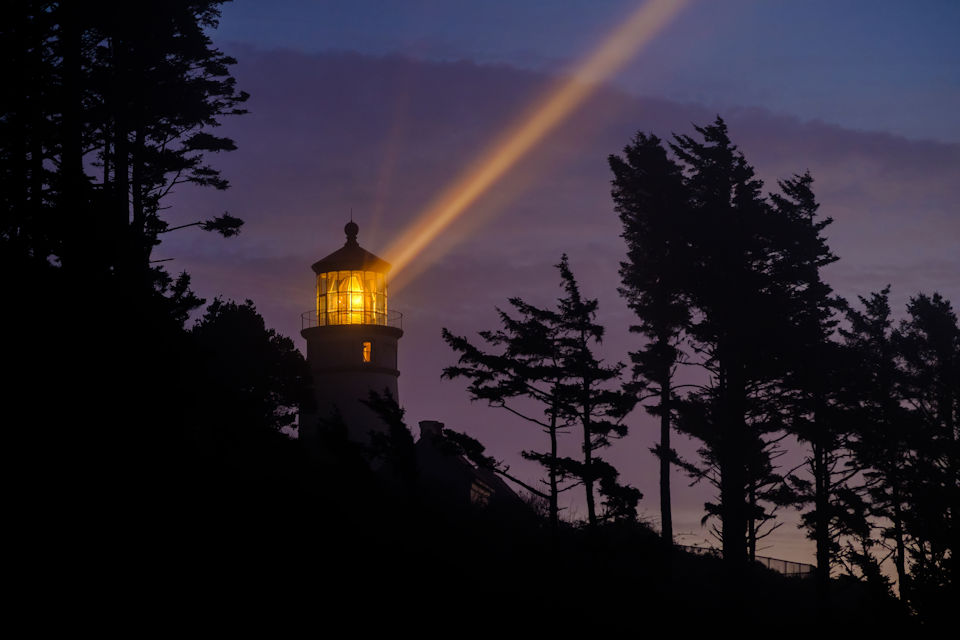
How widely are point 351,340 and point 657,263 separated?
683 inches

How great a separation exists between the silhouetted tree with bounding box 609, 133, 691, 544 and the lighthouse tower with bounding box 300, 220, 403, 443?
14.3 m

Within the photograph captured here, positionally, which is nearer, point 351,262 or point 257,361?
point 257,361

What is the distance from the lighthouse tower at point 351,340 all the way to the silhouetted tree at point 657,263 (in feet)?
47.1

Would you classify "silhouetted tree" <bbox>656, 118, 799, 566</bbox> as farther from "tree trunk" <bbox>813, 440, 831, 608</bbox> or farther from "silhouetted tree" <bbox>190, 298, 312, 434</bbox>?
"silhouetted tree" <bbox>190, 298, 312, 434</bbox>

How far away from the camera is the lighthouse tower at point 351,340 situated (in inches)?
1809

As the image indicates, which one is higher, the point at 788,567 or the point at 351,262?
the point at 351,262

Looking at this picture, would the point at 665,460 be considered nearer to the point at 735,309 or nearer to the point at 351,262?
the point at 735,309

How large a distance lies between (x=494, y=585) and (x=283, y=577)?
586 centimetres

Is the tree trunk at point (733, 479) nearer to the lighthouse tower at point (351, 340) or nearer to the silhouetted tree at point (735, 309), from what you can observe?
the silhouetted tree at point (735, 309)

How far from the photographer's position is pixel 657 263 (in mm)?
33281

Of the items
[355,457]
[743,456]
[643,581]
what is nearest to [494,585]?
[355,457]

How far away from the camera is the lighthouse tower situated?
151ft

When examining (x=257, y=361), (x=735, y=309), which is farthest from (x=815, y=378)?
(x=257, y=361)

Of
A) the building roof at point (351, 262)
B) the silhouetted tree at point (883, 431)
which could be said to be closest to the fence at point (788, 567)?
the silhouetted tree at point (883, 431)
